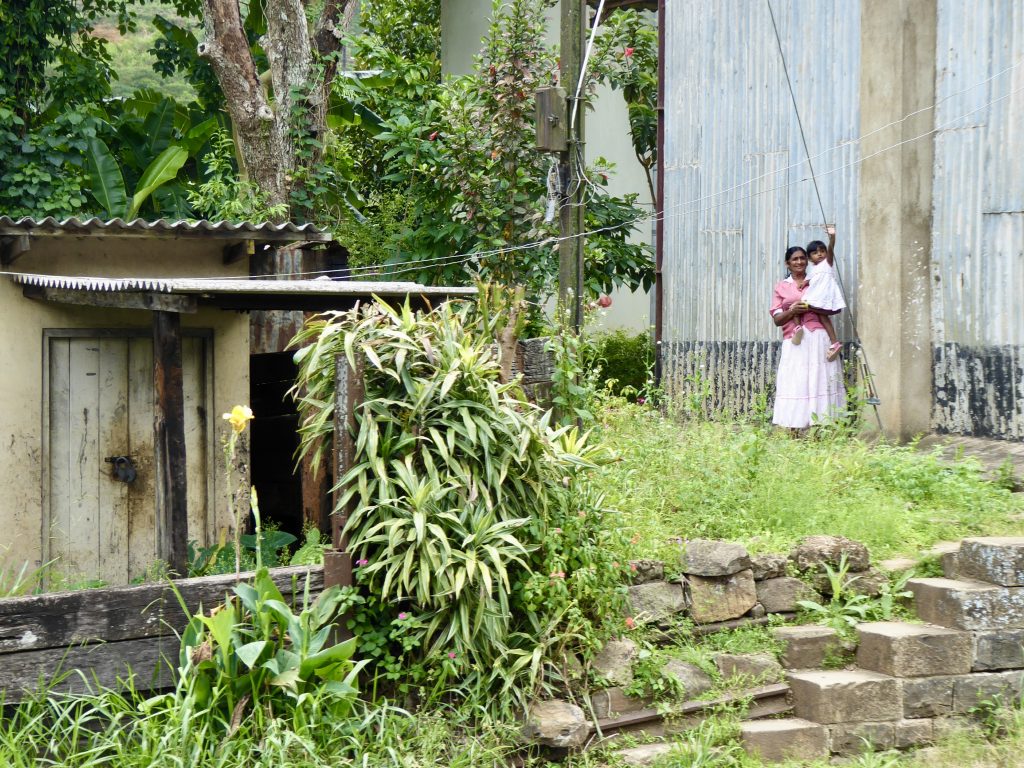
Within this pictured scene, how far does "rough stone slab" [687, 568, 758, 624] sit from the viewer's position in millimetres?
6348

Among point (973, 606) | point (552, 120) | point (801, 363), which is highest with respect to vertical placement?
point (552, 120)

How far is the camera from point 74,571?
839 cm

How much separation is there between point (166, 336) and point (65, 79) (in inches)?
338

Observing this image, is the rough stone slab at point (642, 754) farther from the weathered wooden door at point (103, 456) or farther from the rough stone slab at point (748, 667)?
the weathered wooden door at point (103, 456)

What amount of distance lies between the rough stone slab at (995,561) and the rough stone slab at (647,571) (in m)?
1.89

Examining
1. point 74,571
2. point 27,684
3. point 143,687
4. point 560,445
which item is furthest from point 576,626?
point 74,571

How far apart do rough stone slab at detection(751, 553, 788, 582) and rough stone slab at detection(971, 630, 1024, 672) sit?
3.75 ft

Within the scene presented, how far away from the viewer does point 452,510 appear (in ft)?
17.6

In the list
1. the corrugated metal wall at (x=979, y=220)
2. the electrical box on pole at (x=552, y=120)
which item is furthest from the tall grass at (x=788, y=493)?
the electrical box on pole at (x=552, y=120)

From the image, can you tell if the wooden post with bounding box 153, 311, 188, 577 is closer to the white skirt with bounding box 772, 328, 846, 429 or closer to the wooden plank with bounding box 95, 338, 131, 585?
the wooden plank with bounding box 95, 338, 131, 585

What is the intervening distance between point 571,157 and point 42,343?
4.47 m

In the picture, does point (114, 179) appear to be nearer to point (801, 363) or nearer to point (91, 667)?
point (801, 363)

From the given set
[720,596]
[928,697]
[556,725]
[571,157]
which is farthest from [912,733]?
[571,157]

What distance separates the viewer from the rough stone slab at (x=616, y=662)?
18.8 feet
